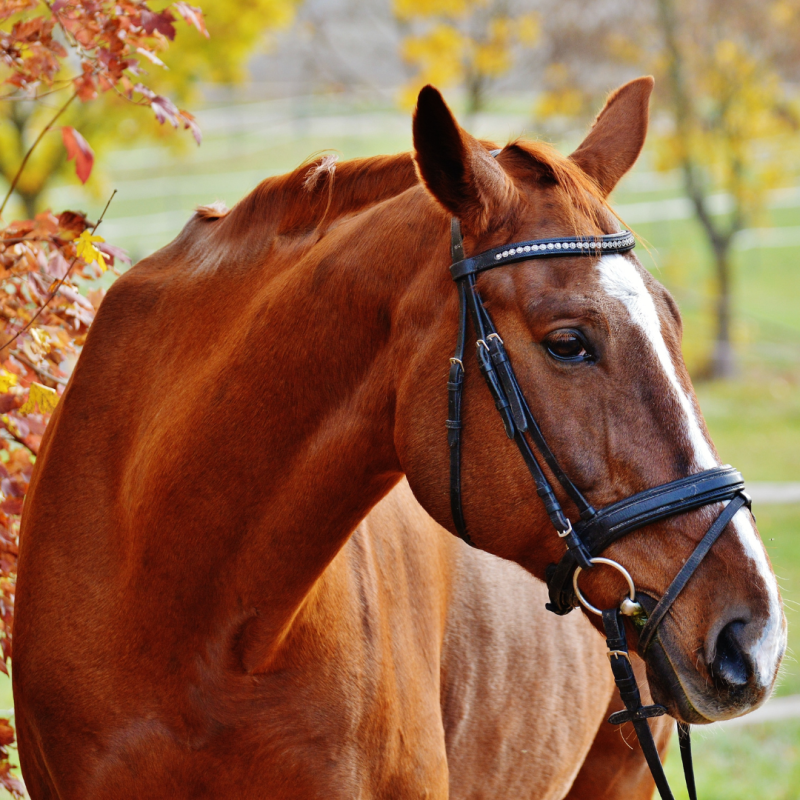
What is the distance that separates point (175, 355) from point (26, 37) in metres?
1.23

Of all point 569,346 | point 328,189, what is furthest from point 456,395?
point 328,189

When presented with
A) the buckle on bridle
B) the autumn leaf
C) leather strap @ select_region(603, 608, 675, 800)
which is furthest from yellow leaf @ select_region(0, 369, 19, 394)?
leather strap @ select_region(603, 608, 675, 800)

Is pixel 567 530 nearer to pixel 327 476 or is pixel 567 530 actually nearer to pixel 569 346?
pixel 569 346

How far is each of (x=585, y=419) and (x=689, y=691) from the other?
528 millimetres

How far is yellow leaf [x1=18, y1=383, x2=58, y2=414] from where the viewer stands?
261 centimetres

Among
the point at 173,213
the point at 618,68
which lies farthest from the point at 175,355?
the point at 173,213

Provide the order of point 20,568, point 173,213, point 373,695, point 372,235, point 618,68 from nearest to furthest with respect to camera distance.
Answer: point 372,235
point 373,695
point 20,568
point 618,68
point 173,213

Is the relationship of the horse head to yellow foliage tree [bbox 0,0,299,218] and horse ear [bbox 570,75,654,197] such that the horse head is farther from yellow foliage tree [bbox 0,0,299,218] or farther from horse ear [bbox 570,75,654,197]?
yellow foliage tree [bbox 0,0,299,218]

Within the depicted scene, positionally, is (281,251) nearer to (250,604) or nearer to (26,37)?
(250,604)

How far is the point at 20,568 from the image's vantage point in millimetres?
2369

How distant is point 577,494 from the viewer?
5.75 feet

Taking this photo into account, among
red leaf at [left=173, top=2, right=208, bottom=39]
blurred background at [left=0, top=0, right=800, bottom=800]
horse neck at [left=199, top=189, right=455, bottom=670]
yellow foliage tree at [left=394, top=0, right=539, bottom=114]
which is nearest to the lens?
horse neck at [left=199, top=189, right=455, bottom=670]

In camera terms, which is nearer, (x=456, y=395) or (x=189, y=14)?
(x=456, y=395)

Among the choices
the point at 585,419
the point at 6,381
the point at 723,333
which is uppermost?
the point at 723,333
